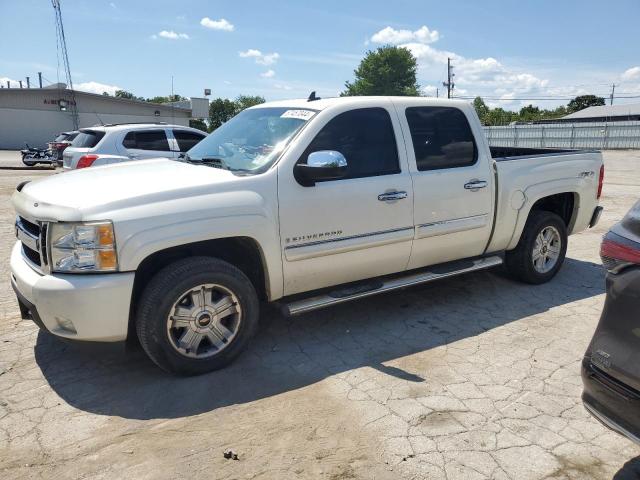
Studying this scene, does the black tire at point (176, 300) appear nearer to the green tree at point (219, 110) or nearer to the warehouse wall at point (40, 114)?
the warehouse wall at point (40, 114)

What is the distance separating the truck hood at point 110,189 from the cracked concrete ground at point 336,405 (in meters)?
0.93

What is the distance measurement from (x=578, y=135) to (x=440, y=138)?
3231 centimetres

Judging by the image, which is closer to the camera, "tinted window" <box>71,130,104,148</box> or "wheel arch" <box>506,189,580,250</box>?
"wheel arch" <box>506,189,580,250</box>

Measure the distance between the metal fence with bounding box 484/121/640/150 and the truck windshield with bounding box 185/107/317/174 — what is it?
28.0 metres

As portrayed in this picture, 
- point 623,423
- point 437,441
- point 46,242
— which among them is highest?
point 46,242

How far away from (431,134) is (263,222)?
1898mm

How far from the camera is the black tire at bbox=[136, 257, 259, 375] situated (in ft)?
11.0

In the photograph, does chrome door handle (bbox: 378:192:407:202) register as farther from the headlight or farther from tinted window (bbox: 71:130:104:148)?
tinted window (bbox: 71:130:104:148)

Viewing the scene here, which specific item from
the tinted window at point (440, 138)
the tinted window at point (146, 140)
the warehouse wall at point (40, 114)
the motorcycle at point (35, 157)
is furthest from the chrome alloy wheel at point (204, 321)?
the warehouse wall at point (40, 114)

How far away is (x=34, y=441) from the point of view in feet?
9.60

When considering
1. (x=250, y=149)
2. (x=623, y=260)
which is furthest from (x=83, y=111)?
(x=623, y=260)

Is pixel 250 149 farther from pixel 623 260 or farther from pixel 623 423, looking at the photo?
pixel 623 423

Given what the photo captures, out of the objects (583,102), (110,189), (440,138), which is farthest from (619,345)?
(583,102)

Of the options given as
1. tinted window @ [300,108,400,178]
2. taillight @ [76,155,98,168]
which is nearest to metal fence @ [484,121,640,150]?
taillight @ [76,155,98,168]
